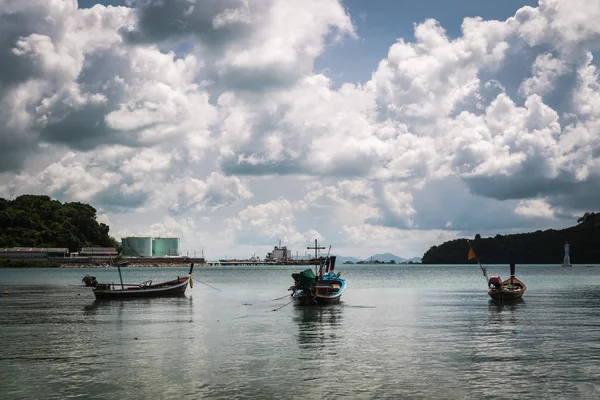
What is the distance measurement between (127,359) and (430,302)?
49524 millimetres

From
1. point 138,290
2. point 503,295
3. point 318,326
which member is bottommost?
point 318,326

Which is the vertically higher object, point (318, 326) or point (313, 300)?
point (313, 300)

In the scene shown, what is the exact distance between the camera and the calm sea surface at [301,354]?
26.2 metres

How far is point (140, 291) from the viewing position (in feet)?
267

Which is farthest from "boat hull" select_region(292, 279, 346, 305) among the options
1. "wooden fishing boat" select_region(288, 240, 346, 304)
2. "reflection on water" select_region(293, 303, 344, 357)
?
"reflection on water" select_region(293, 303, 344, 357)

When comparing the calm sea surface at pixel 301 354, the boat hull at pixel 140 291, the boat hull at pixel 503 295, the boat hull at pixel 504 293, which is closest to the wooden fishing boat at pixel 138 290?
the boat hull at pixel 140 291

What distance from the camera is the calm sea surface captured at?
85.9 ft

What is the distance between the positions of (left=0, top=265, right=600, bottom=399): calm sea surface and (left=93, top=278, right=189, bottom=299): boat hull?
57.1ft

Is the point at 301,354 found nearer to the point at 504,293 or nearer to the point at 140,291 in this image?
the point at 504,293

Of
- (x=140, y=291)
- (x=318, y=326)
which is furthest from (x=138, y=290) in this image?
(x=318, y=326)

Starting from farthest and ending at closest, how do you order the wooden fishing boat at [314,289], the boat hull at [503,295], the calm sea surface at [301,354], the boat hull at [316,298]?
the boat hull at [503,295] → the boat hull at [316,298] → the wooden fishing boat at [314,289] → the calm sea surface at [301,354]

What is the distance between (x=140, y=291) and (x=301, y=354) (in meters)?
51.3

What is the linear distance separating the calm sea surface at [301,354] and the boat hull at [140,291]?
17.4 meters

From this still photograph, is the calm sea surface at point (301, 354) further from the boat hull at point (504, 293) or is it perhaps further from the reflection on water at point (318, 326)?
the boat hull at point (504, 293)
